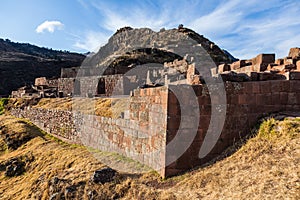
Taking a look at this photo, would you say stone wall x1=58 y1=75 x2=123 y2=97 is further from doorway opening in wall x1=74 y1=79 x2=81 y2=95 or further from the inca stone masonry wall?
the inca stone masonry wall

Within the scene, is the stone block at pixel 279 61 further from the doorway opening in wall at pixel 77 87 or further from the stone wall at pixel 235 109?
the doorway opening in wall at pixel 77 87

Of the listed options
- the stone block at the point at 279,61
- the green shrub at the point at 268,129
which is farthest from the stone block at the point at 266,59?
the green shrub at the point at 268,129

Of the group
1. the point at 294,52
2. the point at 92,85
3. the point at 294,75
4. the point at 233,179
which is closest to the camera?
the point at 233,179

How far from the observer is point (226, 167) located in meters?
5.39

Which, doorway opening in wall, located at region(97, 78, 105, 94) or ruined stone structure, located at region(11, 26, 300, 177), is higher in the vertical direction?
doorway opening in wall, located at region(97, 78, 105, 94)

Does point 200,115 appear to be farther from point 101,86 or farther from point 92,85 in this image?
point 92,85

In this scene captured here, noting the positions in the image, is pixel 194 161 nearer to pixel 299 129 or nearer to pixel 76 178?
pixel 299 129

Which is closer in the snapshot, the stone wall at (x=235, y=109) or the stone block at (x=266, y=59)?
the stone wall at (x=235, y=109)

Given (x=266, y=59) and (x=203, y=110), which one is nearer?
(x=203, y=110)

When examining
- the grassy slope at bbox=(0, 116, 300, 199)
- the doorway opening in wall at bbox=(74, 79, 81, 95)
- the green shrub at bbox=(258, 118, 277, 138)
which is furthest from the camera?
the doorway opening in wall at bbox=(74, 79, 81, 95)

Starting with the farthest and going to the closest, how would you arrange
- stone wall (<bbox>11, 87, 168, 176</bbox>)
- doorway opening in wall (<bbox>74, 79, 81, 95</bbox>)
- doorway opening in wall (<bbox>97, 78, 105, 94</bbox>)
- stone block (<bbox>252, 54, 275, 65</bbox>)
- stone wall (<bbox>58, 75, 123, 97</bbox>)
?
1. doorway opening in wall (<bbox>74, 79, 81, 95</bbox>)
2. doorway opening in wall (<bbox>97, 78, 105, 94</bbox>)
3. stone wall (<bbox>58, 75, 123, 97</bbox>)
4. stone block (<bbox>252, 54, 275, 65</bbox>)
5. stone wall (<bbox>11, 87, 168, 176</bbox>)

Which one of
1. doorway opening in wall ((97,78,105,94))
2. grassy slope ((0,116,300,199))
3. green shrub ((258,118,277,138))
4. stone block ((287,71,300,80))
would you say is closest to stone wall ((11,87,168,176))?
grassy slope ((0,116,300,199))

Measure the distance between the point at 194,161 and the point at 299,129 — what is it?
2.30 metres

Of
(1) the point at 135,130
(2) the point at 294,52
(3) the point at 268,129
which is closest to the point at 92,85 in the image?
(1) the point at 135,130
